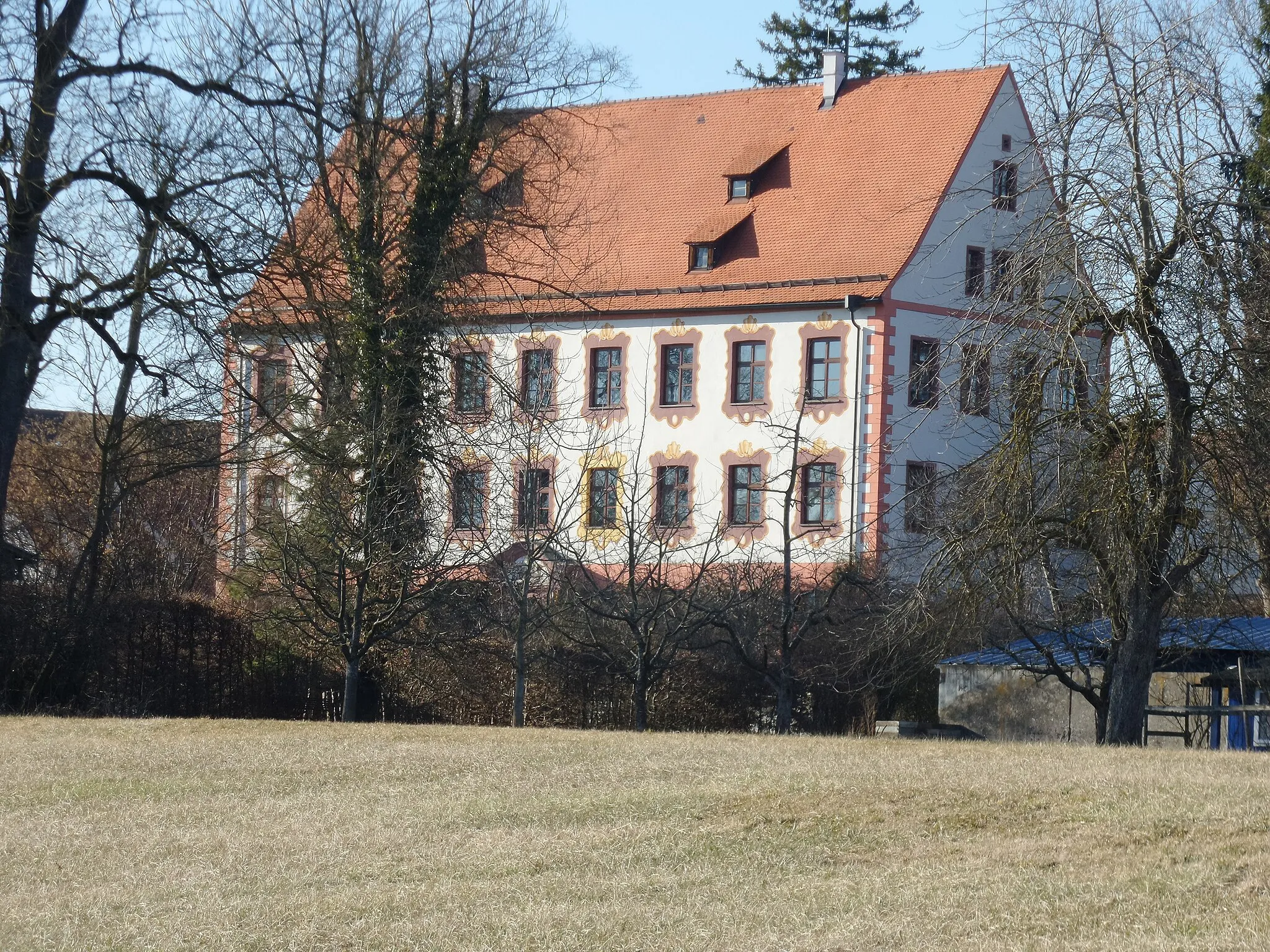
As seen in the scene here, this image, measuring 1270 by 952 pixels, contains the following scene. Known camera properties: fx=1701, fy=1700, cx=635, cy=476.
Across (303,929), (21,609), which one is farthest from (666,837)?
(21,609)

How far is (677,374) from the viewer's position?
143ft

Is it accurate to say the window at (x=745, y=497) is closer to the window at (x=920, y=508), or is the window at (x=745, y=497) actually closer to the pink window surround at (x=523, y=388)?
the pink window surround at (x=523, y=388)

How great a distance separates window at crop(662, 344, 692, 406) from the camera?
142 ft

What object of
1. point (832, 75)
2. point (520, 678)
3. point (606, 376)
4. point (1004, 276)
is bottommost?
point (520, 678)

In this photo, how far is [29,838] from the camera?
11.9m

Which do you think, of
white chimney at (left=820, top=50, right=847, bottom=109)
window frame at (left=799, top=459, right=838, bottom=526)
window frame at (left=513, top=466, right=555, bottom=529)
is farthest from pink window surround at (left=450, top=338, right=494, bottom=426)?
white chimney at (left=820, top=50, right=847, bottom=109)

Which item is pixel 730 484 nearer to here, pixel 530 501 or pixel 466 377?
pixel 466 377

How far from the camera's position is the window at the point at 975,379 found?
16141 mm

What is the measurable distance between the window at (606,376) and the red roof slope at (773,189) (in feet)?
4.26

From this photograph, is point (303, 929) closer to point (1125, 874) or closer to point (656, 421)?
point (1125, 874)

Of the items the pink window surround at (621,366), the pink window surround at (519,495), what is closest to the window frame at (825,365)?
the pink window surround at (621,366)

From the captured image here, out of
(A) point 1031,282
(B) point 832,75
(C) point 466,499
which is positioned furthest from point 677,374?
(A) point 1031,282

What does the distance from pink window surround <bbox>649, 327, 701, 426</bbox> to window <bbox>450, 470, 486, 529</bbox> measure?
15443 millimetres

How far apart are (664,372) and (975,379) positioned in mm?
27071
